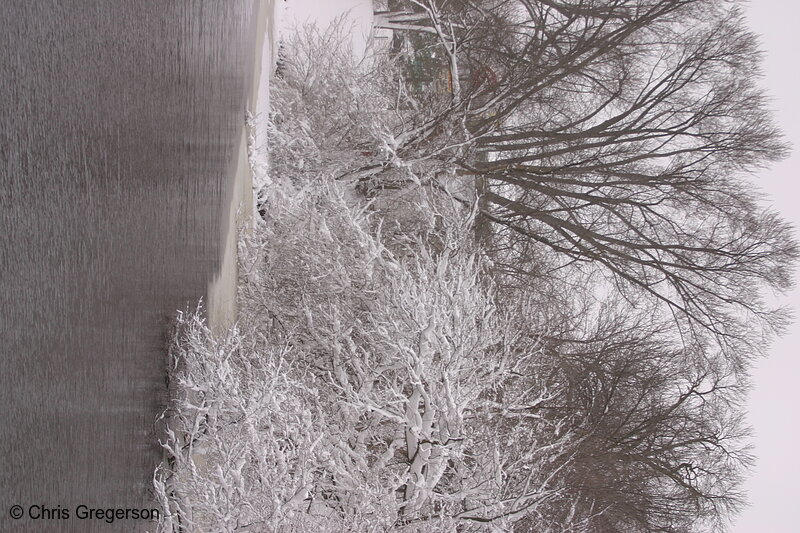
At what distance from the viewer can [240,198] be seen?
1026 centimetres

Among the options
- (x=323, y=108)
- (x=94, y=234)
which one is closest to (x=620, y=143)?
(x=323, y=108)

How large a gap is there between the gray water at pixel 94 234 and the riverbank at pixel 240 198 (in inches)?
9.0

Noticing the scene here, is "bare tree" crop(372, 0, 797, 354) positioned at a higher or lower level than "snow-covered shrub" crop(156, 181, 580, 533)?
higher

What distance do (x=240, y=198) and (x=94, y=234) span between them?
128 inches

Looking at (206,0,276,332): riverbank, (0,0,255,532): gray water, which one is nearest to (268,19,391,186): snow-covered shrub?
(206,0,276,332): riverbank

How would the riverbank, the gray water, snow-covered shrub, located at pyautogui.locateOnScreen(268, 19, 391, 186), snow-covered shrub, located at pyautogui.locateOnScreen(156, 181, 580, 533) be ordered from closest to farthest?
the gray water
snow-covered shrub, located at pyautogui.locateOnScreen(156, 181, 580, 533)
the riverbank
snow-covered shrub, located at pyautogui.locateOnScreen(268, 19, 391, 186)

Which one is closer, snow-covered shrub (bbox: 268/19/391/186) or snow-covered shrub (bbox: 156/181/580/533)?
snow-covered shrub (bbox: 156/181/580/533)

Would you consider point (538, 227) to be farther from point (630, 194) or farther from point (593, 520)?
point (593, 520)

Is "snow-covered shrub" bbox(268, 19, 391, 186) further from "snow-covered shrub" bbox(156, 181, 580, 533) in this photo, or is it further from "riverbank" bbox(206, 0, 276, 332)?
"snow-covered shrub" bbox(156, 181, 580, 533)

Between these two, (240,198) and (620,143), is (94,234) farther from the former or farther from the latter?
(620,143)

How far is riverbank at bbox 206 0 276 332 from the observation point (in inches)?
372

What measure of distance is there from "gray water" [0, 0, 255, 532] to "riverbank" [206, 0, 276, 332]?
0.23m

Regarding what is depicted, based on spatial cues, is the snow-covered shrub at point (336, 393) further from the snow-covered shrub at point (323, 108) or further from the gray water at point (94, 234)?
the snow-covered shrub at point (323, 108)

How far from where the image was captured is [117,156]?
7523 millimetres
